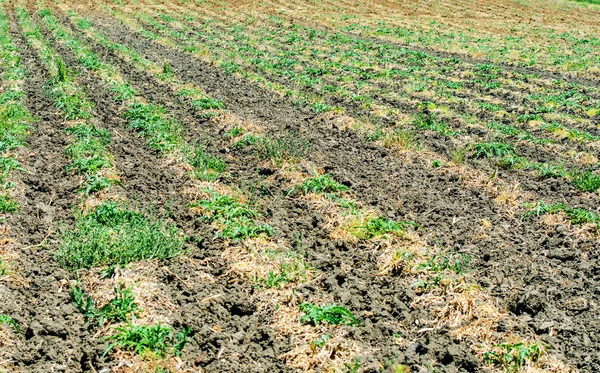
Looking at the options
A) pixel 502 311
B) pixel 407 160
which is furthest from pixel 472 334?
pixel 407 160

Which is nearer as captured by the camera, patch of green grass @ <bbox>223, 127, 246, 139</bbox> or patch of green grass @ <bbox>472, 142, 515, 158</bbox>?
patch of green grass @ <bbox>472, 142, 515, 158</bbox>

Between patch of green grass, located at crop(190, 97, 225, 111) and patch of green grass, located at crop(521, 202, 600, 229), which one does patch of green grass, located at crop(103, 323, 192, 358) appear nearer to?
patch of green grass, located at crop(521, 202, 600, 229)

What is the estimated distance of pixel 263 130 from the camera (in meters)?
10.3

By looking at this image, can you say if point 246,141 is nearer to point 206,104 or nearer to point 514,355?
point 206,104

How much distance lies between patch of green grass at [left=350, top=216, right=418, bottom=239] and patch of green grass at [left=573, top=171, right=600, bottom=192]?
3.06m

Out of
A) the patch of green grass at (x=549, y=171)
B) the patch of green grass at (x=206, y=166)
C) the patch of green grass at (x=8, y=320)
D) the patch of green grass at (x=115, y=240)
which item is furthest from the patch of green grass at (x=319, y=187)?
the patch of green grass at (x=8, y=320)

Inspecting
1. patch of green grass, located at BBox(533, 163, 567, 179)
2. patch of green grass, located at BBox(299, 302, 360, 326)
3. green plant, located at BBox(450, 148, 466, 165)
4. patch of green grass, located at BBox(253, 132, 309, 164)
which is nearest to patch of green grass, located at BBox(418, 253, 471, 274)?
patch of green grass, located at BBox(299, 302, 360, 326)

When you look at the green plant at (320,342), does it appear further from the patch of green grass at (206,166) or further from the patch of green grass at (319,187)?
the patch of green grass at (206,166)

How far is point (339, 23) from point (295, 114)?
55.8 ft

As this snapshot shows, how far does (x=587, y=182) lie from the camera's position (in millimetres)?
8203

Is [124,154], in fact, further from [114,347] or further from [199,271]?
[114,347]

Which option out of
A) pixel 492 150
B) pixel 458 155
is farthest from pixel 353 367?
pixel 492 150

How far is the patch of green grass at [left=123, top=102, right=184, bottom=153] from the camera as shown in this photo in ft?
A: 30.7

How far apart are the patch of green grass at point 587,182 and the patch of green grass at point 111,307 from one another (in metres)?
6.43
